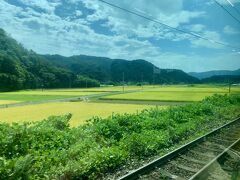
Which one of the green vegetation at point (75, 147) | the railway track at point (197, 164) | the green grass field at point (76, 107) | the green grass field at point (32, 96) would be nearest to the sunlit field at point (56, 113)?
the green grass field at point (76, 107)

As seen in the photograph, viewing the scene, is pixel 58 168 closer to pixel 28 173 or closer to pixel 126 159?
pixel 28 173

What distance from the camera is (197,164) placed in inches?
439

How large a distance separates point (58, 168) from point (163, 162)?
12.0ft

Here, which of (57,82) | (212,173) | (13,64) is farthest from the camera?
(57,82)

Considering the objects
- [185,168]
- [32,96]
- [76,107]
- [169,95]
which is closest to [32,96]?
[32,96]

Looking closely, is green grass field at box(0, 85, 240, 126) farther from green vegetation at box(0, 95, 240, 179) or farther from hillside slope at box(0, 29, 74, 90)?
hillside slope at box(0, 29, 74, 90)

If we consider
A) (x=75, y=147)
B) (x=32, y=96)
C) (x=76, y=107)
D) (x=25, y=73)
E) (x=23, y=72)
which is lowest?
(x=32, y=96)

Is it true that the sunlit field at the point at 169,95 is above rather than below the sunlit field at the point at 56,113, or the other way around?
below

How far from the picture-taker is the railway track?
961 centimetres

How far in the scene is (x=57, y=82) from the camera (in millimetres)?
136125

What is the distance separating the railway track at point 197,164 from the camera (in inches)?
378

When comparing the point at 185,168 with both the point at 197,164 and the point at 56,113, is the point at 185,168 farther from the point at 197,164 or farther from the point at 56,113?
the point at 56,113

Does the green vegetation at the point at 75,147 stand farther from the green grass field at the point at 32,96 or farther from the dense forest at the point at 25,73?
the dense forest at the point at 25,73

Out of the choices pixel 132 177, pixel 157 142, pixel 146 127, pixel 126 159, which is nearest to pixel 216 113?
pixel 146 127
